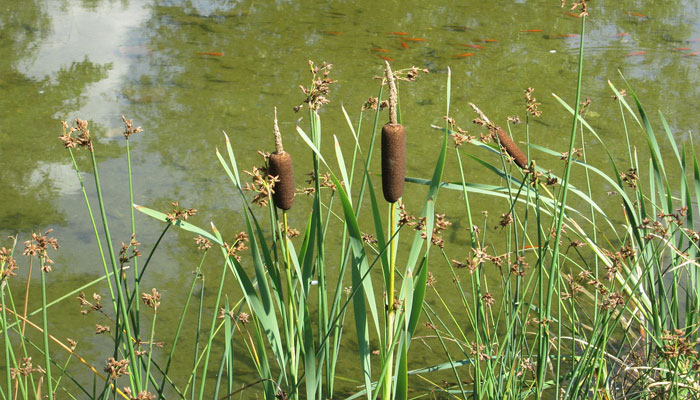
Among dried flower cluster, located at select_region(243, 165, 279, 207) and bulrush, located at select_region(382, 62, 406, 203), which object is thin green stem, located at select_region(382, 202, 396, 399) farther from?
dried flower cluster, located at select_region(243, 165, 279, 207)

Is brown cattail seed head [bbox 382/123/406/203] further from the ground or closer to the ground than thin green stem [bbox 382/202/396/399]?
further from the ground

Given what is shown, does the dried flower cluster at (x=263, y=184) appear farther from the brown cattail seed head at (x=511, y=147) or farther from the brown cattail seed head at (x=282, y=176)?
the brown cattail seed head at (x=511, y=147)

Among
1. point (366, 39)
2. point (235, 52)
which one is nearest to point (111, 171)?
point (235, 52)

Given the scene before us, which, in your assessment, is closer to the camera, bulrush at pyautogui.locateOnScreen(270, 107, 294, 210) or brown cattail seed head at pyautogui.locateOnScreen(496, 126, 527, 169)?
bulrush at pyautogui.locateOnScreen(270, 107, 294, 210)

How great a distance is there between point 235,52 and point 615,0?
9.07 feet

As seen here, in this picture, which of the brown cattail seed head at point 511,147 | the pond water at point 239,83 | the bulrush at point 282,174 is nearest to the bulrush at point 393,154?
the bulrush at point 282,174

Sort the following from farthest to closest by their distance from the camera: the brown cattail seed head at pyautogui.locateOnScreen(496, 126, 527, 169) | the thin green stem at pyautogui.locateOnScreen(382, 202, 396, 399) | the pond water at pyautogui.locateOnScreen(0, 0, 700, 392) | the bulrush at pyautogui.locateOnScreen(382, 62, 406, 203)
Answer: the pond water at pyautogui.locateOnScreen(0, 0, 700, 392)
the brown cattail seed head at pyautogui.locateOnScreen(496, 126, 527, 169)
the thin green stem at pyautogui.locateOnScreen(382, 202, 396, 399)
the bulrush at pyautogui.locateOnScreen(382, 62, 406, 203)

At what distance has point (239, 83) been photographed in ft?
12.5

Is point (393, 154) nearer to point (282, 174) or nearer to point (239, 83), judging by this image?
point (282, 174)

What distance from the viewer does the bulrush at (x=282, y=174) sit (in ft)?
3.59

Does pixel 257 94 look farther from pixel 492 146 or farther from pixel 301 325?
pixel 301 325

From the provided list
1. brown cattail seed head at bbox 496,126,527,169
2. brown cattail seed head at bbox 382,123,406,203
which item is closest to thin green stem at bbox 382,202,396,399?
brown cattail seed head at bbox 382,123,406,203

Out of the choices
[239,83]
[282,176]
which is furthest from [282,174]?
[239,83]

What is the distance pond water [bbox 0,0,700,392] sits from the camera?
2.86 meters
